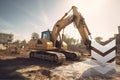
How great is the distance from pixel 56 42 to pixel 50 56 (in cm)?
228

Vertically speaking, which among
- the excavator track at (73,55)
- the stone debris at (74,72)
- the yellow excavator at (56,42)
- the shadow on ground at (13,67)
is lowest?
the stone debris at (74,72)

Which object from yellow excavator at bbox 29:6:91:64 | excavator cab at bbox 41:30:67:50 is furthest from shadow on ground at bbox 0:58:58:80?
excavator cab at bbox 41:30:67:50

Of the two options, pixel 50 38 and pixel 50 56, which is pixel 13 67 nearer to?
pixel 50 56

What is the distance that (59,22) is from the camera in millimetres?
13133

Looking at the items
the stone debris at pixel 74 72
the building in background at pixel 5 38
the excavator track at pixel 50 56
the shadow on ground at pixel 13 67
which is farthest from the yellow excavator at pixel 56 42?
the building in background at pixel 5 38

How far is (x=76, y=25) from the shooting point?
1149 centimetres

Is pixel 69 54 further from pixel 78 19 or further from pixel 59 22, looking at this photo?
pixel 78 19

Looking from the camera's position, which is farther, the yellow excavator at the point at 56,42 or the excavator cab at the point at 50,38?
the excavator cab at the point at 50,38

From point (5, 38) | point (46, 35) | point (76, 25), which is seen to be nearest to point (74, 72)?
point (76, 25)

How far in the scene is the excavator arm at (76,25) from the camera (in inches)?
423

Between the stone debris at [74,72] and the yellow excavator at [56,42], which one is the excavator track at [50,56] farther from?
the stone debris at [74,72]

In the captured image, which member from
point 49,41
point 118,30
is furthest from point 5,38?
point 118,30

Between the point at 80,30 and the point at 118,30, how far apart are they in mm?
27811

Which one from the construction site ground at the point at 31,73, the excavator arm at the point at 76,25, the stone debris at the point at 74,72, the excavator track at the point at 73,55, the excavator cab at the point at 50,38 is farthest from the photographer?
the excavator track at the point at 73,55
